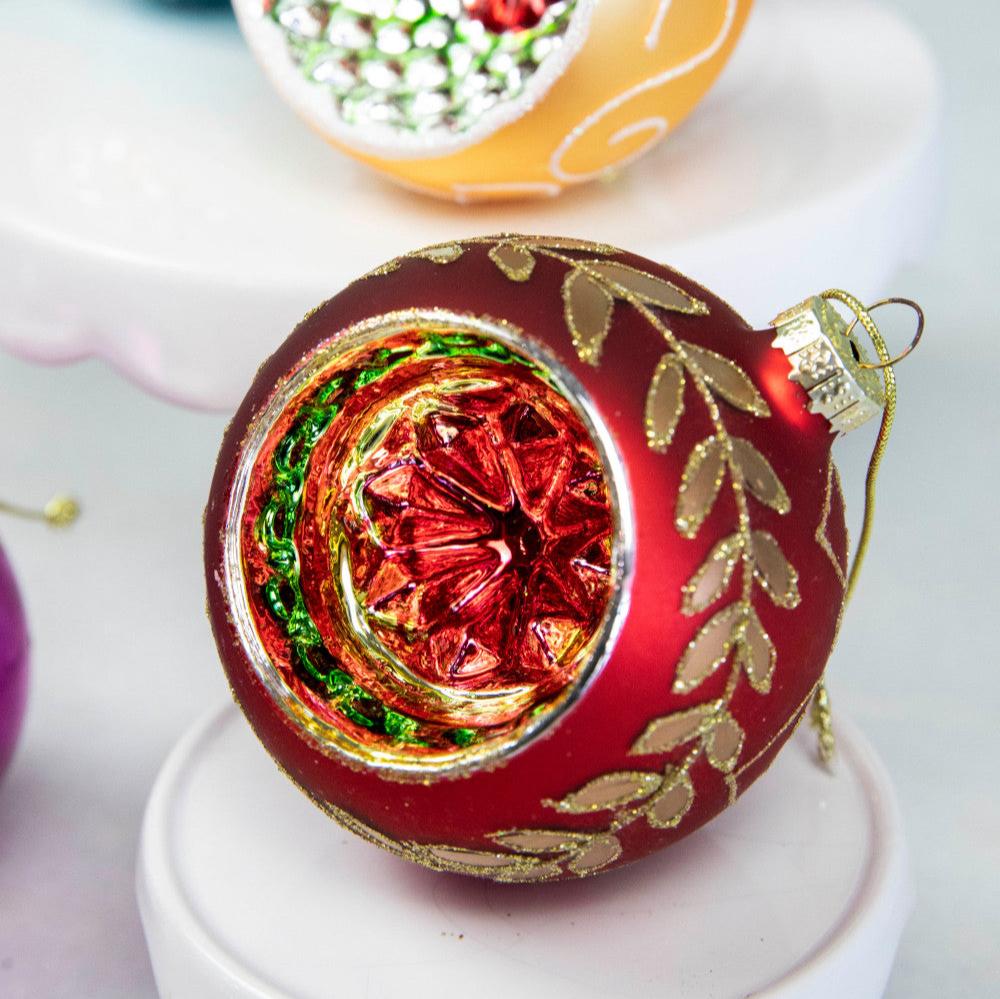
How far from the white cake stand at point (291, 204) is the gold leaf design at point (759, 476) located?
0.24m

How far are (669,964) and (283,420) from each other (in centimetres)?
24

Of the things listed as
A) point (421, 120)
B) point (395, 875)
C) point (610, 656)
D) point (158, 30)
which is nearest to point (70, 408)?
point (158, 30)

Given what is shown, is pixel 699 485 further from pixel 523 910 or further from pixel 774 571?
pixel 523 910

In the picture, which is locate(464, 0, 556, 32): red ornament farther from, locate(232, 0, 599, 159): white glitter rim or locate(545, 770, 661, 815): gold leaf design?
locate(545, 770, 661, 815): gold leaf design

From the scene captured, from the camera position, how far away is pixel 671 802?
1.69 feet

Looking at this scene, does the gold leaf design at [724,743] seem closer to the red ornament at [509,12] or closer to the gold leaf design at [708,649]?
the gold leaf design at [708,649]

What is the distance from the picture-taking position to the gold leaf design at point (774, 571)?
0.49m

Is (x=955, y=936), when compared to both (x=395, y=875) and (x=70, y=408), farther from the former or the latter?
(x=70, y=408)

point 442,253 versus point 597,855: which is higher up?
point 442,253

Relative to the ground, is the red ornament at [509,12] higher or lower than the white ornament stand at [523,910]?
higher

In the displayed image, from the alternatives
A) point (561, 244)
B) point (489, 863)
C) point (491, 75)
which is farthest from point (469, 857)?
point (491, 75)

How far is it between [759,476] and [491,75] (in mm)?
275

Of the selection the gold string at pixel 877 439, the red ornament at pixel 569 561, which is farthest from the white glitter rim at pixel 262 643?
the gold string at pixel 877 439

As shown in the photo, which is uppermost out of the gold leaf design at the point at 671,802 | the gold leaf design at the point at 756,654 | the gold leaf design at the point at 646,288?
the gold leaf design at the point at 646,288
